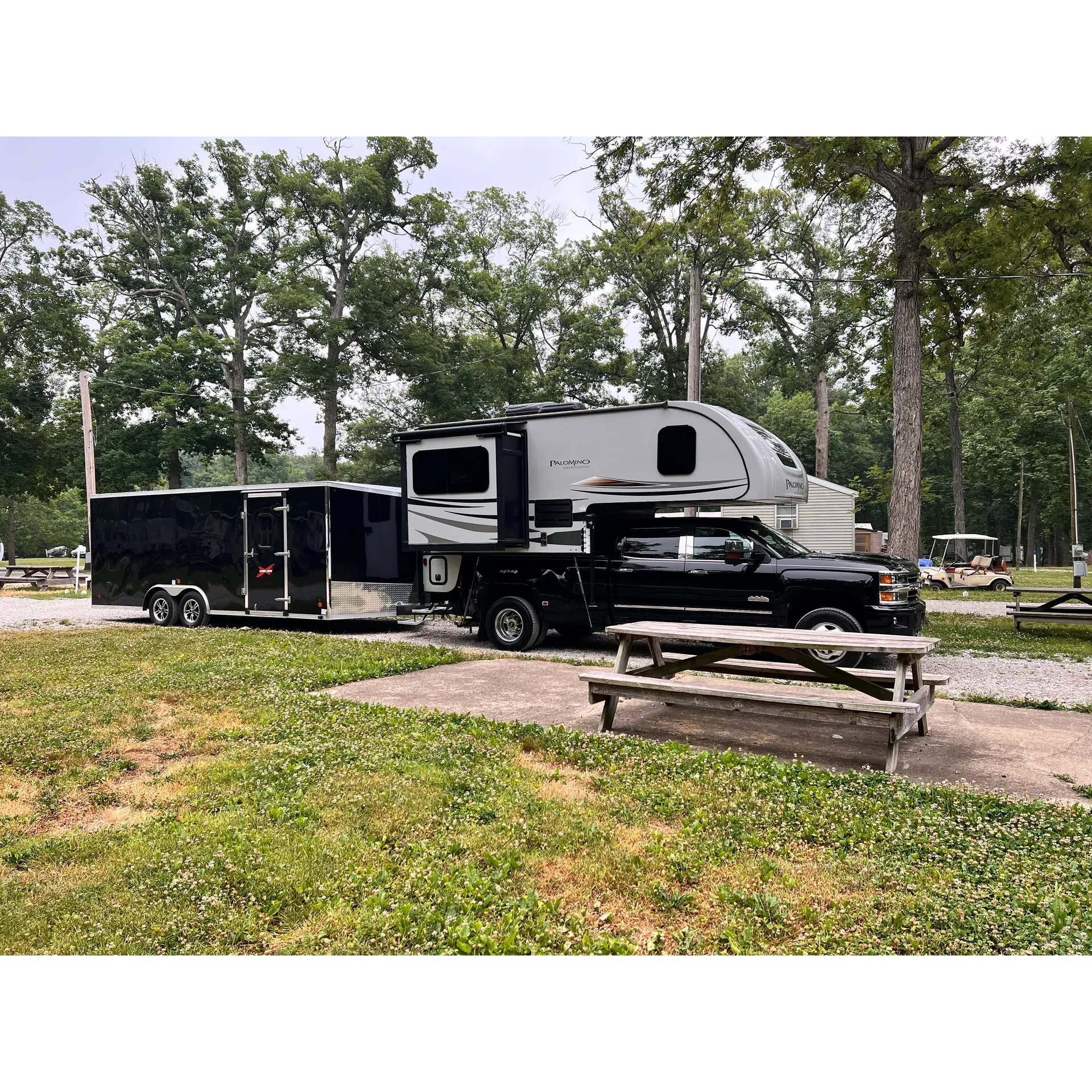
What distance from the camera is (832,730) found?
5.95 m

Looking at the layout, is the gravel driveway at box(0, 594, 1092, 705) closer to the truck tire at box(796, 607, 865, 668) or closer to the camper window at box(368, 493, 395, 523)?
the truck tire at box(796, 607, 865, 668)

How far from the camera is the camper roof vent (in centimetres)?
1102

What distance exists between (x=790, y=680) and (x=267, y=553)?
9.03 m

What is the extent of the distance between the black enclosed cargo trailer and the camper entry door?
0.05ft

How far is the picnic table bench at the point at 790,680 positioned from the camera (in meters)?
4.84

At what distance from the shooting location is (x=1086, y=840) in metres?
3.69

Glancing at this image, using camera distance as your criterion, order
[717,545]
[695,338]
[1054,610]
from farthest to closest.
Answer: [695,338], [1054,610], [717,545]

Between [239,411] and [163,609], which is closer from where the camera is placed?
[163,609]

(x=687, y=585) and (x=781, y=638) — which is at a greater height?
(x=687, y=585)

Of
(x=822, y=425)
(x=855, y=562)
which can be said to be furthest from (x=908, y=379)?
(x=822, y=425)

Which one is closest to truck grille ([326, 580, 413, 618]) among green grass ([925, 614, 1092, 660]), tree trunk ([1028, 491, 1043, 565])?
green grass ([925, 614, 1092, 660])

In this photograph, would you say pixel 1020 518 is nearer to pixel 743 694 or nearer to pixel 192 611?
pixel 192 611

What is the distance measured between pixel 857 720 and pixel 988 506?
5561 cm

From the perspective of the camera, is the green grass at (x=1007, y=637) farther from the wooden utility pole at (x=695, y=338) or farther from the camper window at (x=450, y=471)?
the camper window at (x=450, y=471)
